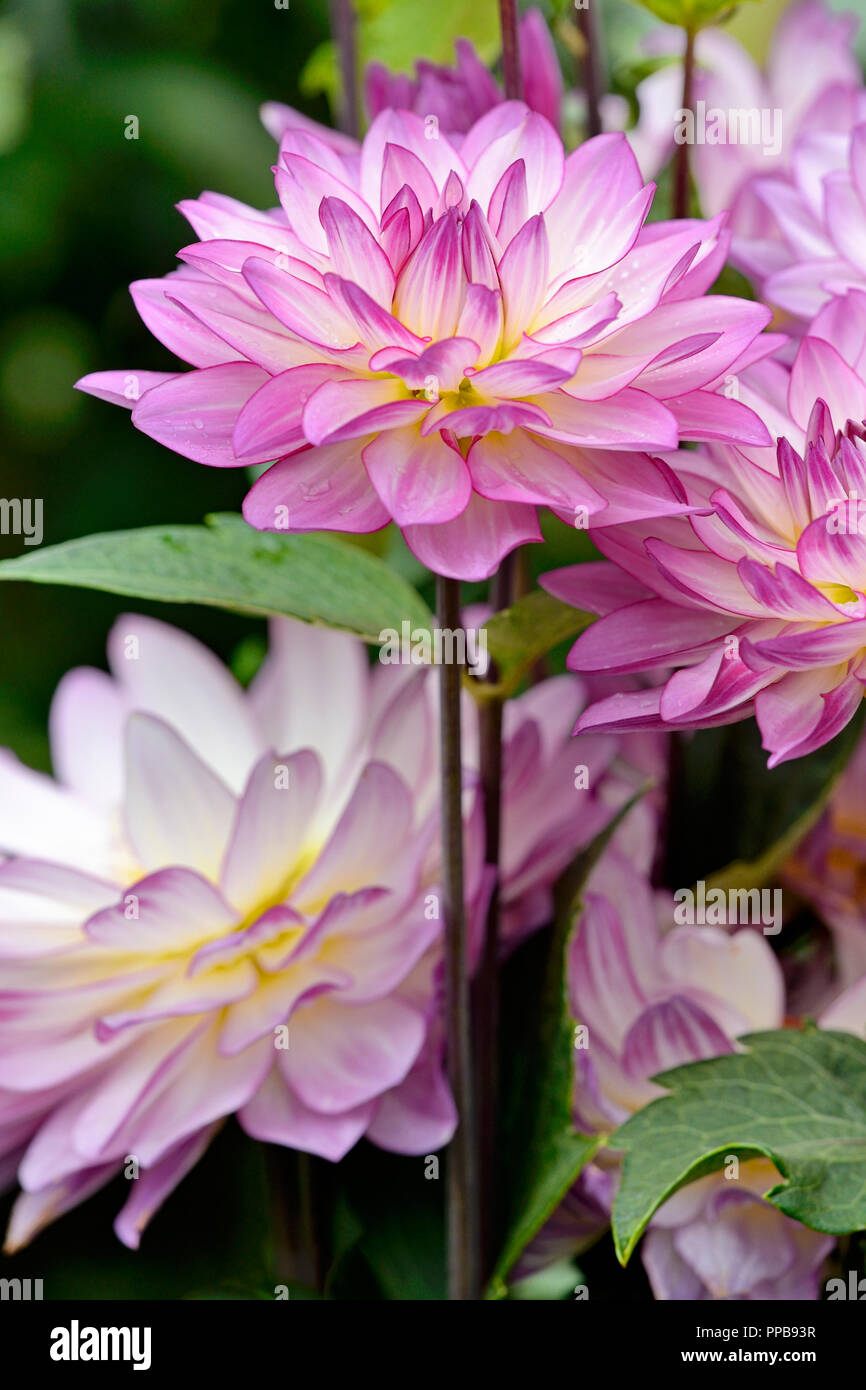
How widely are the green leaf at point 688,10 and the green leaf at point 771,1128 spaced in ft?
0.67

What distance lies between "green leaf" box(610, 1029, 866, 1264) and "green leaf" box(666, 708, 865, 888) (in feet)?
0.19

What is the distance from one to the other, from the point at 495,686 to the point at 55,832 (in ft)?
0.41

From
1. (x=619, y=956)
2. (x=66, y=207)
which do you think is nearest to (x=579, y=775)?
(x=619, y=956)

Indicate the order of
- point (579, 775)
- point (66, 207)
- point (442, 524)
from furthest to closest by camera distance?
1. point (66, 207)
2. point (579, 775)
3. point (442, 524)

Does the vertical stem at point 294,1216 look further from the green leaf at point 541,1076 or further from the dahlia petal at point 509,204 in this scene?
the dahlia petal at point 509,204

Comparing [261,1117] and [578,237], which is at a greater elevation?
[578,237]

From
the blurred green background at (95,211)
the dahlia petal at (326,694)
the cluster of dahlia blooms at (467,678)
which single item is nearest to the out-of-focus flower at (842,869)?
the cluster of dahlia blooms at (467,678)

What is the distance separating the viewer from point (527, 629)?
0.25 metres

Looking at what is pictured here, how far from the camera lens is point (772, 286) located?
255mm

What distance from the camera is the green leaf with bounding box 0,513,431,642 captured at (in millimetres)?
241

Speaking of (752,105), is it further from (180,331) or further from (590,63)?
(180,331)

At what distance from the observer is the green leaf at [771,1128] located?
0.73 feet

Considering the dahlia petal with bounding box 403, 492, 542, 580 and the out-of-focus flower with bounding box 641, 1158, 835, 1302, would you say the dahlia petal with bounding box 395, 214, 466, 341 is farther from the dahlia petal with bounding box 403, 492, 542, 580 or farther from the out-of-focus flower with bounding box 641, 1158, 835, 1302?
the out-of-focus flower with bounding box 641, 1158, 835, 1302

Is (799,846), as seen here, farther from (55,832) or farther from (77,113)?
(77,113)
